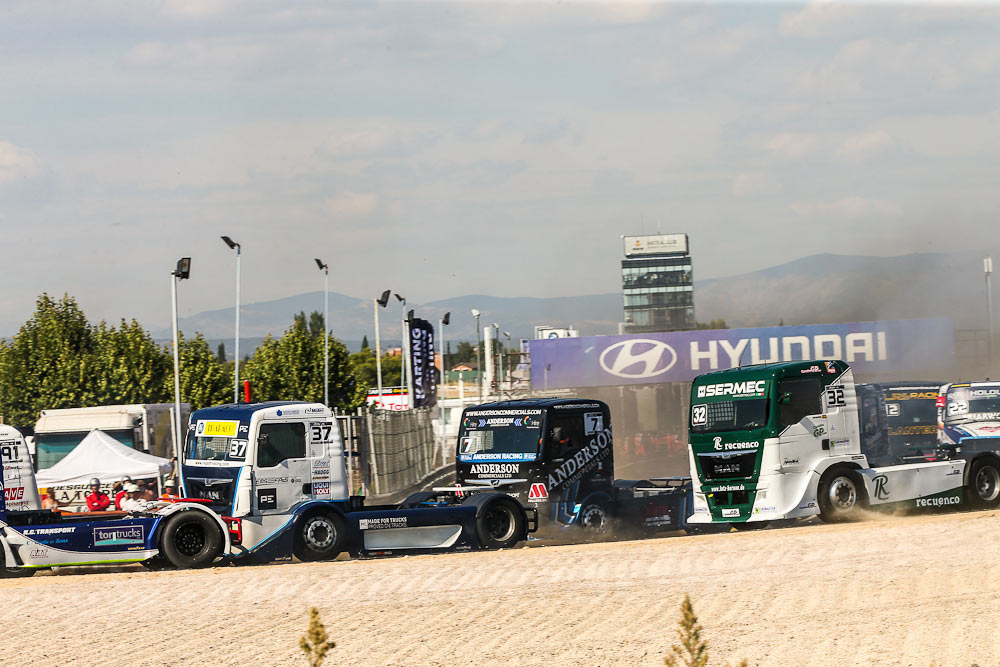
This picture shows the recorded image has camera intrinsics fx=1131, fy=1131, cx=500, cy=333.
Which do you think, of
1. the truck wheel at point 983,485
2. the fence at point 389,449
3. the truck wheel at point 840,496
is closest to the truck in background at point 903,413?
the truck wheel at point 983,485

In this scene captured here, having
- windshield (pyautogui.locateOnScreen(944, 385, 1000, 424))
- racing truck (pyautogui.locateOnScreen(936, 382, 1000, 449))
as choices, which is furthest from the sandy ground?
windshield (pyautogui.locateOnScreen(944, 385, 1000, 424))

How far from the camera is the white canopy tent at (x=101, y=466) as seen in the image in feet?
101

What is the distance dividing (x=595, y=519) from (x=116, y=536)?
8.31 metres

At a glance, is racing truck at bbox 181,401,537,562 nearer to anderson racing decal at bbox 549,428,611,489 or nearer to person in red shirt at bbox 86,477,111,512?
anderson racing decal at bbox 549,428,611,489

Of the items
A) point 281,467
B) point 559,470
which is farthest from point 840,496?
point 281,467

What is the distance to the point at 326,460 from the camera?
18.0 meters

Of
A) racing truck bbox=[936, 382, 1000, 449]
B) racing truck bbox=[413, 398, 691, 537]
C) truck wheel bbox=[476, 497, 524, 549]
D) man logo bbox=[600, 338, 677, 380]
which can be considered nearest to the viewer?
truck wheel bbox=[476, 497, 524, 549]

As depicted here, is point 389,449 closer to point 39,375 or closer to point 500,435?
point 500,435

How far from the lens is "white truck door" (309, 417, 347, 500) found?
1783 centimetres

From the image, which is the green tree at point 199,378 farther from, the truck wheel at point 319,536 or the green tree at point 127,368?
the truck wheel at point 319,536

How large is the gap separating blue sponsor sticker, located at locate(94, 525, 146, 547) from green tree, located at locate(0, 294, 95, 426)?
139ft

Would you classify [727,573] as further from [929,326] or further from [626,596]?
[929,326]

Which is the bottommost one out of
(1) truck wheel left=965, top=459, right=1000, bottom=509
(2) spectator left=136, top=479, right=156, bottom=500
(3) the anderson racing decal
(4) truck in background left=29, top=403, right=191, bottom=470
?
(1) truck wheel left=965, top=459, right=1000, bottom=509

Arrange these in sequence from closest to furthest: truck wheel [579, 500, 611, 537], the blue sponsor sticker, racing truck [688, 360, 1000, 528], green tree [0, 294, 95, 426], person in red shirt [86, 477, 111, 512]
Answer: the blue sponsor sticker < racing truck [688, 360, 1000, 528] < truck wheel [579, 500, 611, 537] < person in red shirt [86, 477, 111, 512] < green tree [0, 294, 95, 426]
